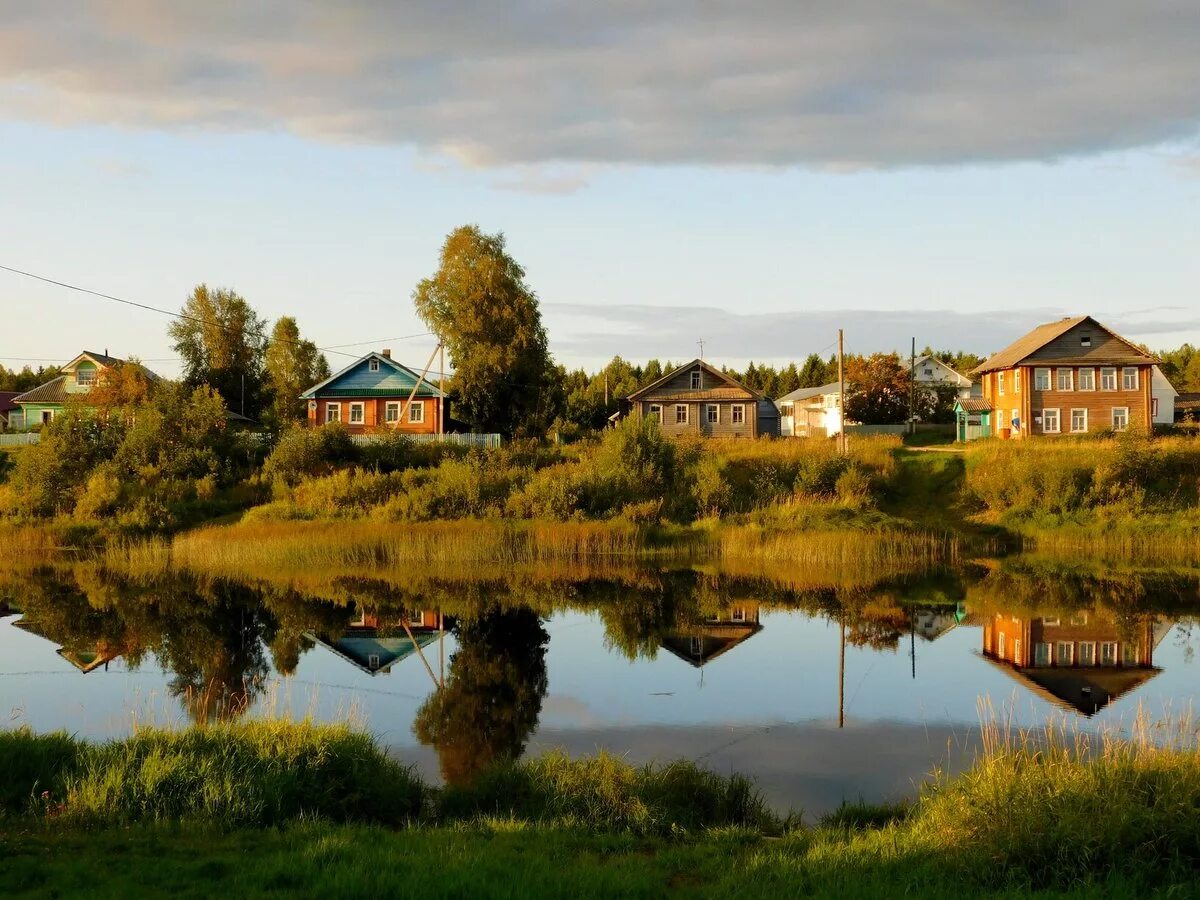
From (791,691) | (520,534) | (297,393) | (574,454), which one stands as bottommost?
(791,691)

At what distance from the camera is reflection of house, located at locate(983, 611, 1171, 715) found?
1914 centimetres

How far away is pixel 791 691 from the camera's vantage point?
19812 millimetres

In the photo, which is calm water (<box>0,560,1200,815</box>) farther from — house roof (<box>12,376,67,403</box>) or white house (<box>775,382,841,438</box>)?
white house (<box>775,382,841,438</box>)

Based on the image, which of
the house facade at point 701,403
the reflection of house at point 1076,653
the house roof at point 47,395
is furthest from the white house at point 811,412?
the house roof at point 47,395

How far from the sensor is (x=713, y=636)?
25.2 m

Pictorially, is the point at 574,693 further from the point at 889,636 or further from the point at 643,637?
the point at 889,636

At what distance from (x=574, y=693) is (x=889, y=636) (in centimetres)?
919

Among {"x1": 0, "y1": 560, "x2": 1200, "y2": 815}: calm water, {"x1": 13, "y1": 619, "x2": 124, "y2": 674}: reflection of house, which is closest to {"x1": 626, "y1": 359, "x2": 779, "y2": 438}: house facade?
{"x1": 0, "y1": 560, "x2": 1200, "y2": 815}: calm water

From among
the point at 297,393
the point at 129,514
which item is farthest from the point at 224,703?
the point at 297,393

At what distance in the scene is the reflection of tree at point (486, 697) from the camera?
50.1 ft

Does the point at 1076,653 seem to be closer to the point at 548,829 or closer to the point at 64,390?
the point at 548,829

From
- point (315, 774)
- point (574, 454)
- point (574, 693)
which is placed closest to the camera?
→ point (315, 774)

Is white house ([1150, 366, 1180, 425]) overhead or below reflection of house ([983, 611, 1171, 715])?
overhead

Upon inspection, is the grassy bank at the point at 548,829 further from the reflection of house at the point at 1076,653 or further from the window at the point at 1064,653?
the window at the point at 1064,653
